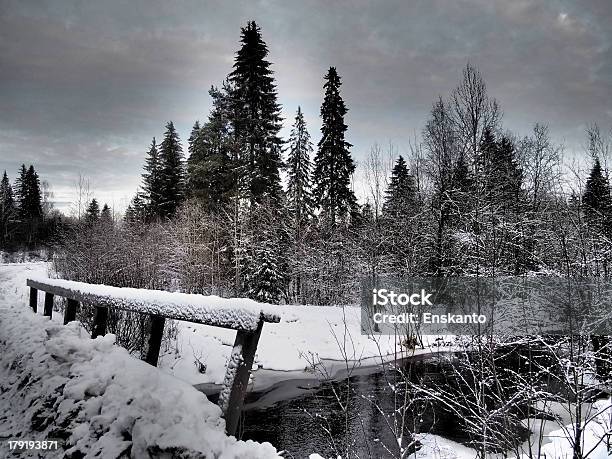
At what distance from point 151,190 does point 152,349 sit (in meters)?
35.2

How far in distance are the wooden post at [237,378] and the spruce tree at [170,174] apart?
3348 cm

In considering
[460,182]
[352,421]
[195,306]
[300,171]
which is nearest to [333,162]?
[300,171]

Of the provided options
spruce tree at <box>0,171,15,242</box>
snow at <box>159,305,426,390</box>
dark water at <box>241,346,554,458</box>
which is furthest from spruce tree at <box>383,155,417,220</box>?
spruce tree at <box>0,171,15,242</box>

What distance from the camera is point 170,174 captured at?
3581 cm

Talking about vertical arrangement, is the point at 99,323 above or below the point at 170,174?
below

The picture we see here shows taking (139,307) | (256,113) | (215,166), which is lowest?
(139,307)

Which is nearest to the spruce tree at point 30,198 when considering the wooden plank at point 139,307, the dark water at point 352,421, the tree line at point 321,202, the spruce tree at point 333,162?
the tree line at point 321,202

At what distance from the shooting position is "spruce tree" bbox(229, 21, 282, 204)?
24.5 m

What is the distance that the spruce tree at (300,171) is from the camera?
2758cm

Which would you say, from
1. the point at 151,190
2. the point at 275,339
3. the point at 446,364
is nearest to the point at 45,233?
the point at 151,190

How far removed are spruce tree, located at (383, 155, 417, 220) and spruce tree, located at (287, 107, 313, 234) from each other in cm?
607

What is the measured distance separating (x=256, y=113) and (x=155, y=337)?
23742mm

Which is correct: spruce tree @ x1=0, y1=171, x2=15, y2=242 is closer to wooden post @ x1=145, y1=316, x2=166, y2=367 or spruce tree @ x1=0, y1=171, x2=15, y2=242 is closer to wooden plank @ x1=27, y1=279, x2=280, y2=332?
wooden plank @ x1=27, y1=279, x2=280, y2=332

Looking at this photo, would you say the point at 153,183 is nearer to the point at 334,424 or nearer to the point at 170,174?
the point at 170,174
